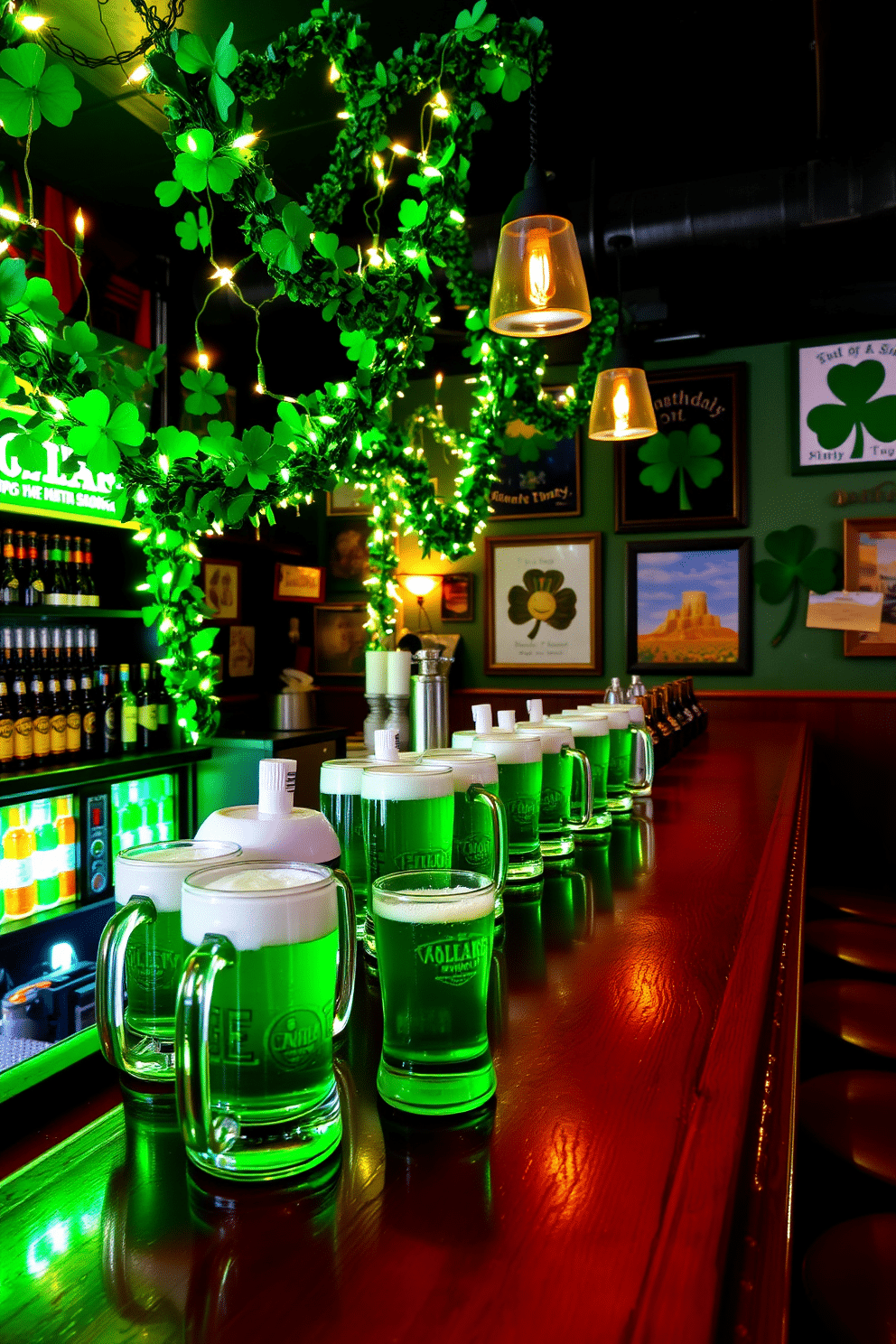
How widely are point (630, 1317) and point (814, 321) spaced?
5.39 meters

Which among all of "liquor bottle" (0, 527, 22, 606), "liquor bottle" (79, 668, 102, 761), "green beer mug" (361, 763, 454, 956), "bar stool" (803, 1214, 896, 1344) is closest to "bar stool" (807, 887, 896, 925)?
"bar stool" (803, 1214, 896, 1344)

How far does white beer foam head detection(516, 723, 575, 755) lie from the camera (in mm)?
1271

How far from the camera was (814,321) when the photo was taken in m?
4.91

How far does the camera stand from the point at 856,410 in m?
5.01

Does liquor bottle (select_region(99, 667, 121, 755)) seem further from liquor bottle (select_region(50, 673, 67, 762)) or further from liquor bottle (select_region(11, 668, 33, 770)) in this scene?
liquor bottle (select_region(11, 668, 33, 770))

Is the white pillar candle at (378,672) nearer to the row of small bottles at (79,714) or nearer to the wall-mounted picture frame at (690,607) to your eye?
the row of small bottles at (79,714)

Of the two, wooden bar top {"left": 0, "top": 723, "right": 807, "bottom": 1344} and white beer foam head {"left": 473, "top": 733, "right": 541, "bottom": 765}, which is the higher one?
white beer foam head {"left": 473, "top": 733, "right": 541, "bottom": 765}

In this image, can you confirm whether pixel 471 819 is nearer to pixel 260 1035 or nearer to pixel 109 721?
pixel 260 1035

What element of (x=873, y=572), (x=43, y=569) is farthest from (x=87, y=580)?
(x=873, y=572)

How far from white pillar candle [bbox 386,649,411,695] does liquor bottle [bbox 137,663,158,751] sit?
1.90 metres

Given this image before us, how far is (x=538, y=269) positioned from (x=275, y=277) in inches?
29.7

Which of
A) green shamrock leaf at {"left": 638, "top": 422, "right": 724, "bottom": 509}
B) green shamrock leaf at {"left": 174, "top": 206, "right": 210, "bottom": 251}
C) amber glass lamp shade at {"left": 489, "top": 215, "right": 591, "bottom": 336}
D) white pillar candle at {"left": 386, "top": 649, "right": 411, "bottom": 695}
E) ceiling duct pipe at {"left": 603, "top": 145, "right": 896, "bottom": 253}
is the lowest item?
white pillar candle at {"left": 386, "top": 649, "right": 411, "bottom": 695}

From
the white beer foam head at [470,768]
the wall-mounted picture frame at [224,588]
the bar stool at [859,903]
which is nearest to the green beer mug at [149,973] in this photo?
the white beer foam head at [470,768]

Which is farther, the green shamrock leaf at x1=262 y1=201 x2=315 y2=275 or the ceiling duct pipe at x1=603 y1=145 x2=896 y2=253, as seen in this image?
the ceiling duct pipe at x1=603 y1=145 x2=896 y2=253
